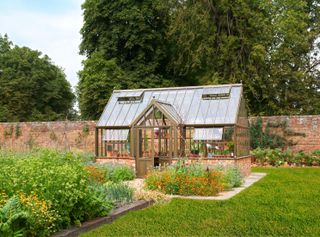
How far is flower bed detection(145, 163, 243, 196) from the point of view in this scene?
10.2 meters

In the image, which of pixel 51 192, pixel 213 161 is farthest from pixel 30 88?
pixel 51 192

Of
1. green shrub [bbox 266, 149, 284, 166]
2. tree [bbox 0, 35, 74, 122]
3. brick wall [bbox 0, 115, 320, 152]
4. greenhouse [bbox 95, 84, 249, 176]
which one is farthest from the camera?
tree [bbox 0, 35, 74, 122]

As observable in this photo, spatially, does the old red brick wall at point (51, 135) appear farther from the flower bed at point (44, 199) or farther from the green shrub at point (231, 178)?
the flower bed at point (44, 199)

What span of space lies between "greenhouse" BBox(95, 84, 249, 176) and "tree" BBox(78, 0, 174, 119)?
8159 millimetres

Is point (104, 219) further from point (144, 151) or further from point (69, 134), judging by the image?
point (69, 134)

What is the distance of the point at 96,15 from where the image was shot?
25.6 m

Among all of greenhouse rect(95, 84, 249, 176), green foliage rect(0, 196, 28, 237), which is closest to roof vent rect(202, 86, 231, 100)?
greenhouse rect(95, 84, 249, 176)

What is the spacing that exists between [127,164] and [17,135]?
12.0 meters

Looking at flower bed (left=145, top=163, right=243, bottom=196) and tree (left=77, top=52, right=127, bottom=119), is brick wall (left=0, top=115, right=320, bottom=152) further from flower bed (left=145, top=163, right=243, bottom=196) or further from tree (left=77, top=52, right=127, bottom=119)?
flower bed (left=145, top=163, right=243, bottom=196)

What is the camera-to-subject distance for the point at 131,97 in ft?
54.4

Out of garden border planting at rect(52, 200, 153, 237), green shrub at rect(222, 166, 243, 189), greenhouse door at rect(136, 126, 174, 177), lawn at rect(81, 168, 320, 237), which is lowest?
lawn at rect(81, 168, 320, 237)

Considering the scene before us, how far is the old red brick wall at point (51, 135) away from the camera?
23047mm

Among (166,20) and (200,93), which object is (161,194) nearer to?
(200,93)

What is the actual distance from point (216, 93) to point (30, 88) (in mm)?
23010
